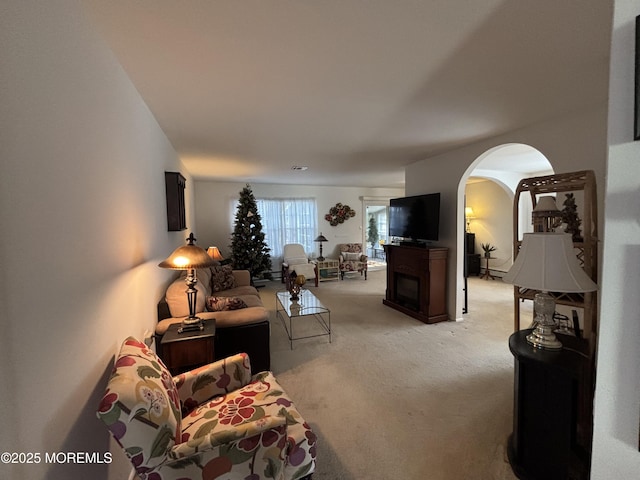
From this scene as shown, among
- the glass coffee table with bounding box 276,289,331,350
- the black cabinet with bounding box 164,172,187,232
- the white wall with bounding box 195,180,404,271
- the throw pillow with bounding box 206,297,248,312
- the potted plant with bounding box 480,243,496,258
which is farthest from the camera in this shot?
the potted plant with bounding box 480,243,496,258

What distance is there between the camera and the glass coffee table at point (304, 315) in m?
3.27

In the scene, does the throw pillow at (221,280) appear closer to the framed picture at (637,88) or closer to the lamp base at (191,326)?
the lamp base at (191,326)

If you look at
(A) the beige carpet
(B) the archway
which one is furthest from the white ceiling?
(A) the beige carpet

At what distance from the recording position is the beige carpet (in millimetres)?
1628

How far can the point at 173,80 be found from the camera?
1834 millimetres

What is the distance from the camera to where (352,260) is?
687cm

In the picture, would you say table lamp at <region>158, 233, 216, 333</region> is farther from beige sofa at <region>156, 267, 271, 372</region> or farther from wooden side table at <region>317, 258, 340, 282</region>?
wooden side table at <region>317, 258, 340, 282</region>

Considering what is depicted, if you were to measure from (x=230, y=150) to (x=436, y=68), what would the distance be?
8.73ft

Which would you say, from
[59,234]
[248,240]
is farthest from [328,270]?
[59,234]

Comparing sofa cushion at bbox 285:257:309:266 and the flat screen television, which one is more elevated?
the flat screen television

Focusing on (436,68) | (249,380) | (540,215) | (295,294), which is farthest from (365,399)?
(436,68)

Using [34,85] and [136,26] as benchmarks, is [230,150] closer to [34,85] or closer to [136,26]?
[136,26]

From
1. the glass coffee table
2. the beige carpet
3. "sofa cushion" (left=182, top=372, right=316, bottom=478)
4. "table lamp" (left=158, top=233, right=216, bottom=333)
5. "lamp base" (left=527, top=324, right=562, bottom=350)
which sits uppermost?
"table lamp" (left=158, top=233, right=216, bottom=333)

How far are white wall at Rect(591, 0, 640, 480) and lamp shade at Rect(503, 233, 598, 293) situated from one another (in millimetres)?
718
